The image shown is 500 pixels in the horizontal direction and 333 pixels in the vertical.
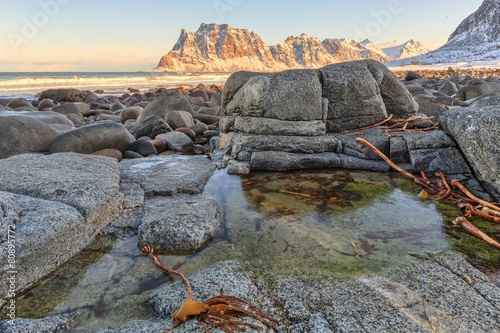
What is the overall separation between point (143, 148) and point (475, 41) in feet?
261

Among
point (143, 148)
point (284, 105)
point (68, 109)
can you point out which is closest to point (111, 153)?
point (143, 148)

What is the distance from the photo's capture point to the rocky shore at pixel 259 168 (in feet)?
4.99

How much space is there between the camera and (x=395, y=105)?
497 centimetres

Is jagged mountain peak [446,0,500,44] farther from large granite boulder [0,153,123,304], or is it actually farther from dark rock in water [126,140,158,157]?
large granite boulder [0,153,123,304]

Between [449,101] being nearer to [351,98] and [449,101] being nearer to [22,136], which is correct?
[351,98]

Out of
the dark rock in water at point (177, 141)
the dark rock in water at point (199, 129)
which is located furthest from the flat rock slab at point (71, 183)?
the dark rock in water at point (199, 129)

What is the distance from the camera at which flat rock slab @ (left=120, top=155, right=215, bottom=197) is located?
3.16m

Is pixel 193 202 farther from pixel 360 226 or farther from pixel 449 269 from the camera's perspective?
pixel 449 269

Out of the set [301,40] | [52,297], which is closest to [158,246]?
[52,297]

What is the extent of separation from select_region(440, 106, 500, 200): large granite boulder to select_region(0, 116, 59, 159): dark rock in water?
224 inches

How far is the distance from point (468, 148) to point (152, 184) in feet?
10.9

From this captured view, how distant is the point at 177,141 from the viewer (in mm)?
5867

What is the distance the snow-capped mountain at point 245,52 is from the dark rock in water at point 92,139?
116959mm

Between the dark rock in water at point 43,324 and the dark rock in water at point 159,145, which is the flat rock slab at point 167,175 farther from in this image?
the dark rock in water at point 43,324
